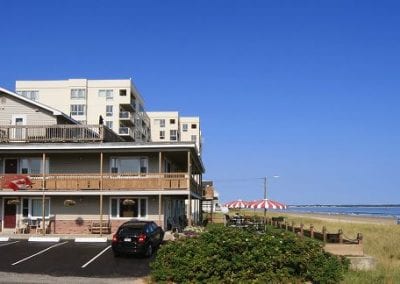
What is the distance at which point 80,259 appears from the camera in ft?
72.7

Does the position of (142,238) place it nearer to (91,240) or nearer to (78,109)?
(91,240)

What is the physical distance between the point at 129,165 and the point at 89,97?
2167 inches

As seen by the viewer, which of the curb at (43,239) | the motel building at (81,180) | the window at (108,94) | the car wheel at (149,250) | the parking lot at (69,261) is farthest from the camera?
the window at (108,94)

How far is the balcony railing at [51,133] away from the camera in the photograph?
35.1 meters

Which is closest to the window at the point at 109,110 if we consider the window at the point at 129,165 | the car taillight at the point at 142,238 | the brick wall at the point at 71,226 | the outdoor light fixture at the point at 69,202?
the window at the point at 129,165

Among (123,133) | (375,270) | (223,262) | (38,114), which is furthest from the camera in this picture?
(123,133)

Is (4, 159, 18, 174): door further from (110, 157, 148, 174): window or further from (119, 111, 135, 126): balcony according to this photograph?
(119, 111, 135, 126): balcony

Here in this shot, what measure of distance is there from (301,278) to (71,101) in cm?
7508

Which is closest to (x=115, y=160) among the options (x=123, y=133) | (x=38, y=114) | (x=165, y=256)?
(x=38, y=114)

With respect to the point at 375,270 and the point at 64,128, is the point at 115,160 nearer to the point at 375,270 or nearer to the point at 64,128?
the point at 64,128

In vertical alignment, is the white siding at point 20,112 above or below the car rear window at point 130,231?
above

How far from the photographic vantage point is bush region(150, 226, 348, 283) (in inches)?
604

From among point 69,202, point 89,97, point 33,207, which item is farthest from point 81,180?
point 89,97

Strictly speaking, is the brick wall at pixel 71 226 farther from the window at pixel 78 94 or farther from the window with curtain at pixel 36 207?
the window at pixel 78 94
